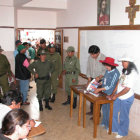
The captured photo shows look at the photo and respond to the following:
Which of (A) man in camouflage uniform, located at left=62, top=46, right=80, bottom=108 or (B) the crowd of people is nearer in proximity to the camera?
(B) the crowd of people

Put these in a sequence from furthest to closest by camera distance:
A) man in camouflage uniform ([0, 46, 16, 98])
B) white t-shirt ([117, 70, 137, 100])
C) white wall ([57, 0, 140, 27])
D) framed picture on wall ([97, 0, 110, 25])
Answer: man in camouflage uniform ([0, 46, 16, 98]) < framed picture on wall ([97, 0, 110, 25]) < white wall ([57, 0, 140, 27]) < white t-shirt ([117, 70, 137, 100])

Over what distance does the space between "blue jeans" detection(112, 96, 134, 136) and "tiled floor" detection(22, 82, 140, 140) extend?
145mm

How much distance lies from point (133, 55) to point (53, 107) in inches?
102

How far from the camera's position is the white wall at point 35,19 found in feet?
23.2

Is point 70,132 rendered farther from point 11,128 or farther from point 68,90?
point 11,128

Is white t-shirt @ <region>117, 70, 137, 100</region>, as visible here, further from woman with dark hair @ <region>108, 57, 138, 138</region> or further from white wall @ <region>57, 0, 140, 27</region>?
white wall @ <region>57, 0, 140, 27</region>

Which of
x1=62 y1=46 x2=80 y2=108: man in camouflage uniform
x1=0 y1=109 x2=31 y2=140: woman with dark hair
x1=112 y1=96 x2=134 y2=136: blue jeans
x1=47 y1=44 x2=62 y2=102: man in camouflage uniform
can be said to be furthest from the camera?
x1=47 y1=44 x2=62 y2=102: man in camouflage uniform

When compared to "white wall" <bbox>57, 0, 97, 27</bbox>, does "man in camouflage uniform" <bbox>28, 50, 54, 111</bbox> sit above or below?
below

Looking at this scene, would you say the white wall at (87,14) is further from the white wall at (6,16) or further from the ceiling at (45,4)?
the white wall at (6,16)

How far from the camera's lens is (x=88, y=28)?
520cm

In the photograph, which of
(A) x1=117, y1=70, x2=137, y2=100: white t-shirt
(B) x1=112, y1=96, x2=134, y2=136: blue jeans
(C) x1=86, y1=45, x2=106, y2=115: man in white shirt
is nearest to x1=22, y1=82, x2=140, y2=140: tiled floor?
(B) x1=112, y1=96, x2=134, y2=136: blue jeans

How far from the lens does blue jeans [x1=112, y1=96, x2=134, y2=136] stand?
11.9ft

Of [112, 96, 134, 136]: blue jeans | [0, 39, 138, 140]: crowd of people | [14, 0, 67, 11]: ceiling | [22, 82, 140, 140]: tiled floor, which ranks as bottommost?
[22, 82, 140, 140]: tiled floor

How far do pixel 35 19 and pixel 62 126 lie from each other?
4.38m
